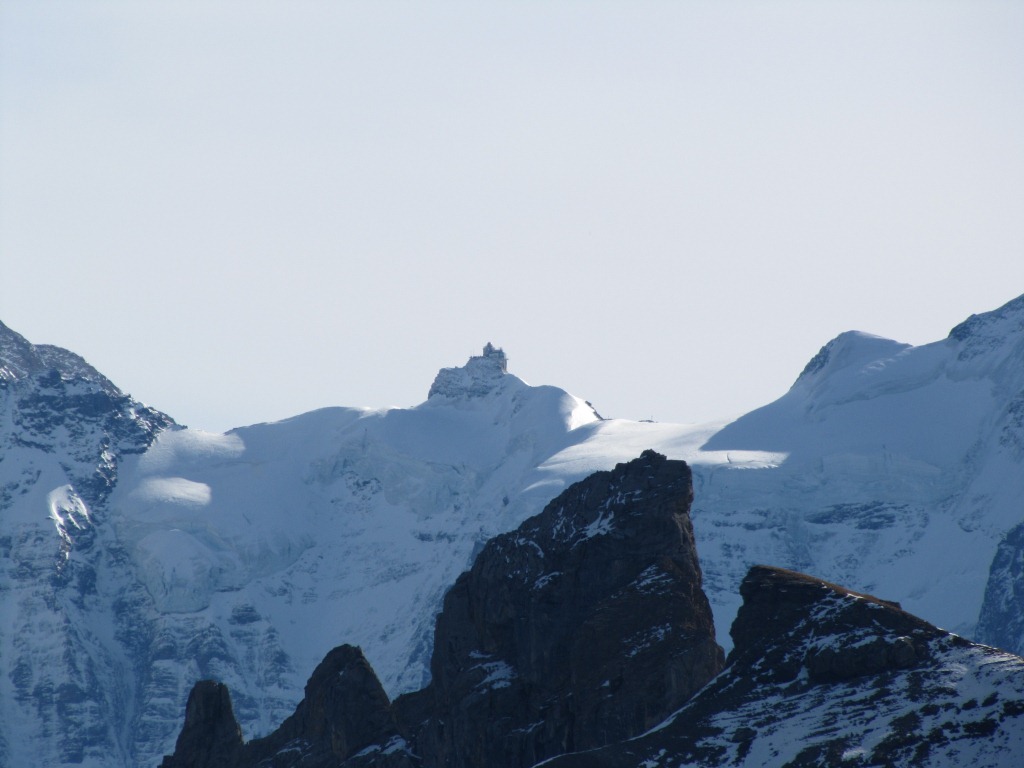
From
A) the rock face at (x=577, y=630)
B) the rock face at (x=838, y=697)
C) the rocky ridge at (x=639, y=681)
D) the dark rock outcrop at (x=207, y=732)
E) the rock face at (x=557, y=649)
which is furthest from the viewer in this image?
the dark rock outcrop at (x=207, y=732)

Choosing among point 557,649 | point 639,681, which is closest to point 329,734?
point 557,649

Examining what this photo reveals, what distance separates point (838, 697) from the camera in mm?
126500

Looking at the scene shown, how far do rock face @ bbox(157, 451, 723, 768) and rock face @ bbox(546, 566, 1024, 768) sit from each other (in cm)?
899

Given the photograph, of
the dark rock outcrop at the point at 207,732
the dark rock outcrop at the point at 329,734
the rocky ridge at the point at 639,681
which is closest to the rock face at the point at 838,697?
the rocky ridge at the point at 639,681

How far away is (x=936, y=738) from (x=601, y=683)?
1273 inches

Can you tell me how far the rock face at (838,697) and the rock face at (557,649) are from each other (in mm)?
8994

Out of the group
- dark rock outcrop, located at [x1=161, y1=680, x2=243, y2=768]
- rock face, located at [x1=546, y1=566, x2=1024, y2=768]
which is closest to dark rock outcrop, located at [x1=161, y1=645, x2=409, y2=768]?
dark rock outcrop, located at [x1=161, y1=680, x2=243, y2=768]

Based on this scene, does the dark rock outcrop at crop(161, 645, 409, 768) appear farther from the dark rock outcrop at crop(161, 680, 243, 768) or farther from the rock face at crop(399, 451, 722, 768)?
the rock face at crop(399, 451, 722, 768)

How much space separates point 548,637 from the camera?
154 meters

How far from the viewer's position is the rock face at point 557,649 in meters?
145

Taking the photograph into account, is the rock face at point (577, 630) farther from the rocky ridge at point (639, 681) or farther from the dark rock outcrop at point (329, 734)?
the dark rock outcrop at point (329, 734)

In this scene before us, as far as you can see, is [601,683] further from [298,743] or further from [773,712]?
[298,743]

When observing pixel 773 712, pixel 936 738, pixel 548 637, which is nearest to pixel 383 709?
pixel 548 637

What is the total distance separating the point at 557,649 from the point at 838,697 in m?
30.2
